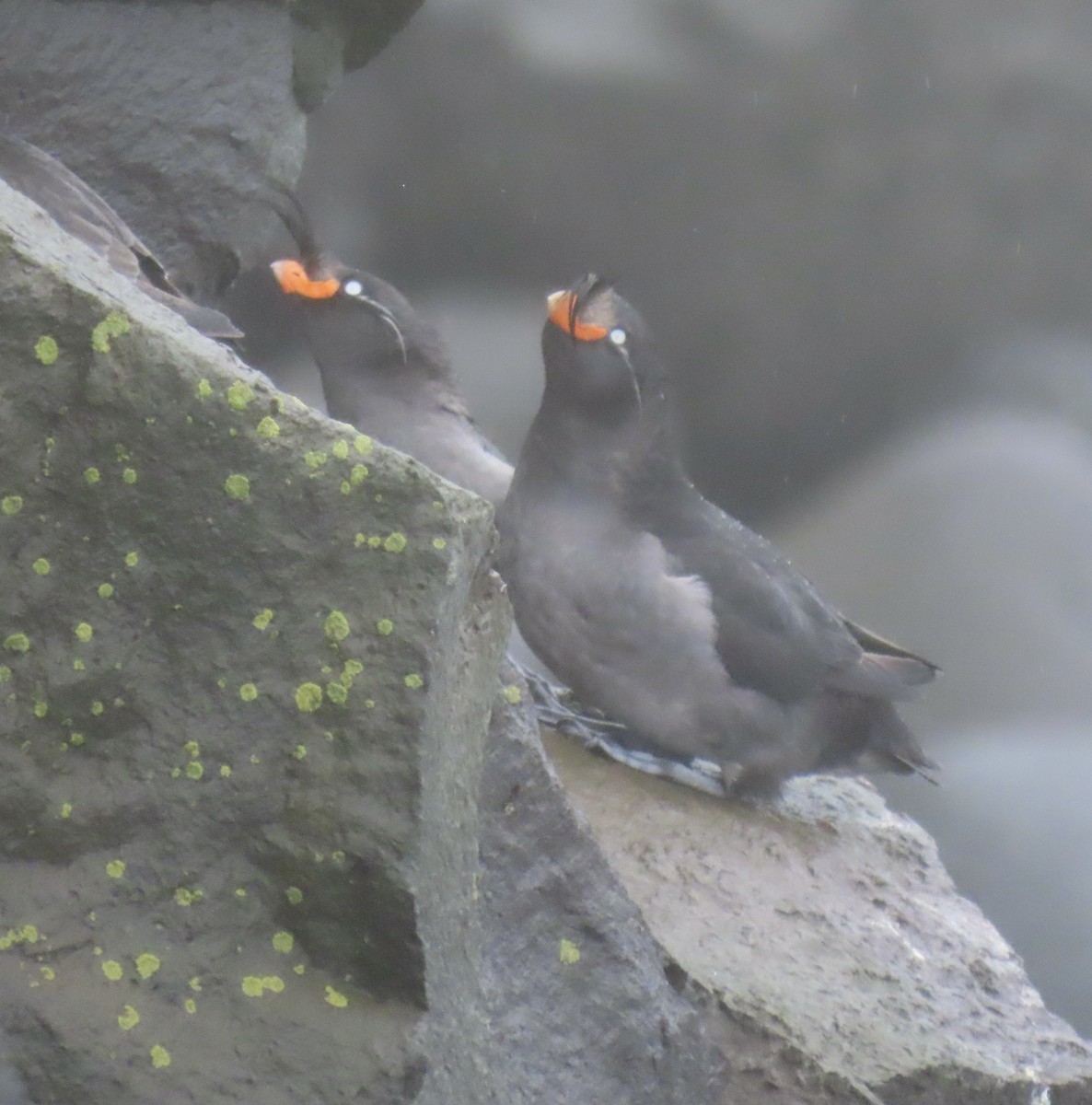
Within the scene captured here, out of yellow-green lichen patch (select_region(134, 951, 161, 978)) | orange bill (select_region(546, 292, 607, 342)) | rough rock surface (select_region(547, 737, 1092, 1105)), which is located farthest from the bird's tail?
yellow-green lichen patch (select_region(134, 951, 161, 978))

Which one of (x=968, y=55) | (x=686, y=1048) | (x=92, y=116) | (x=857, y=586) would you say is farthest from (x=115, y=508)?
(x=968, y=55)

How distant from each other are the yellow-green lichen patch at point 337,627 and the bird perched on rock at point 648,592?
2164 millimetres

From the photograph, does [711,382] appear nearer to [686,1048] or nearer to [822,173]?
[822,173]

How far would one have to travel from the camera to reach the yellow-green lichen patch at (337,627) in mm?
1681

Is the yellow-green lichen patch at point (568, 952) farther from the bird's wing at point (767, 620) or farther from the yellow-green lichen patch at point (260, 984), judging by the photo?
the bird's wing at point (767, 620)

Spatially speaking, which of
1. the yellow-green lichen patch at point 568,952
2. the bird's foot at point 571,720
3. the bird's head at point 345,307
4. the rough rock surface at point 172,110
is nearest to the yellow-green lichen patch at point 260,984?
the yellow-green lichen patch at point 568,952

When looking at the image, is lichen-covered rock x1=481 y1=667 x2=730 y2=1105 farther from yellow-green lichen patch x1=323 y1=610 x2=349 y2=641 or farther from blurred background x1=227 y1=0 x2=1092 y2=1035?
blurred background x1=227 y1=0 x2=1092 y2=1035

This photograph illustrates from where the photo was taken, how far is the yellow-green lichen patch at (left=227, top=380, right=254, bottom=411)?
1.68 meters

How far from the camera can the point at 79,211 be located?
3.22 m

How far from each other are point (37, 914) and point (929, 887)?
244cm

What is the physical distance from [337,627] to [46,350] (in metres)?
0.41

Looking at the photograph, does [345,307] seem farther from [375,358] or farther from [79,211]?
[79,211]

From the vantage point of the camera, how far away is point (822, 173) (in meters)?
6.97

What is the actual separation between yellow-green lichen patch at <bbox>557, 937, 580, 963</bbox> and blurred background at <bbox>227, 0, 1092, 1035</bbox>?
4.57 meters
